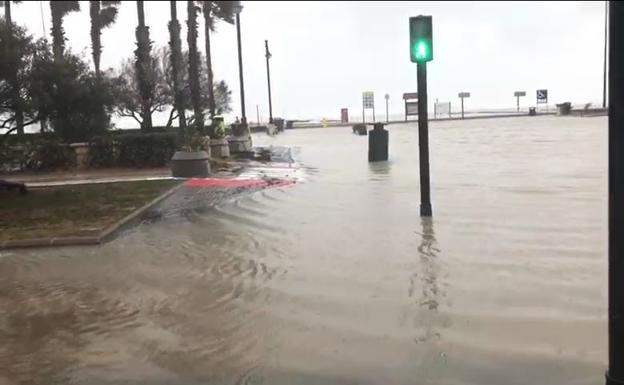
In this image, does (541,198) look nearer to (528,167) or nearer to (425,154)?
(425,154)

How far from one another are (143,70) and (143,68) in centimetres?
45

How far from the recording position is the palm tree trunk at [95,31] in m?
46.8

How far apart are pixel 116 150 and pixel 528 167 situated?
12.5 m

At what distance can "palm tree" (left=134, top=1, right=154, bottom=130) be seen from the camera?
29344 millimetres

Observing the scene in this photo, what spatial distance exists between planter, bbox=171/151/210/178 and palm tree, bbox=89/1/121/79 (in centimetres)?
3035

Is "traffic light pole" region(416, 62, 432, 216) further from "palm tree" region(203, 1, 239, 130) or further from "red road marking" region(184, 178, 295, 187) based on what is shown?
"palm tree" region(203, 1, 239, 130)

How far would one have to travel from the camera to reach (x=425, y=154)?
1126 centimetres

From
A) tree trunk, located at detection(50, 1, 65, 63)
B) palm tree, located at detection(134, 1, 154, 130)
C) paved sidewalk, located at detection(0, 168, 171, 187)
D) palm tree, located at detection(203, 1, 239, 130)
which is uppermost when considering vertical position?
palm tree, located at detection(203, 1, 239, 130)

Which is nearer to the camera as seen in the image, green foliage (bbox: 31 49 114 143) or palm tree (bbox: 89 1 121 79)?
green foliage (bbox: 31 49 114 143)

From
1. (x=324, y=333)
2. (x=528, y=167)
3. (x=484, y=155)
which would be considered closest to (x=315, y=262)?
(x=324, y=333)

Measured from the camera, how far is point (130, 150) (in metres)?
22.5

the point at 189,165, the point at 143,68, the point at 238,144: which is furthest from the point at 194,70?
the point at 189,165
